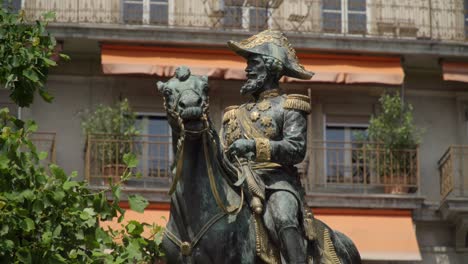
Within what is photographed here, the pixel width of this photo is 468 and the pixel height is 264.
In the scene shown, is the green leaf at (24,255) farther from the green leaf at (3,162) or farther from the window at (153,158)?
the window at (153,158)

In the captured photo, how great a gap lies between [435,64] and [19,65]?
19.4 meters

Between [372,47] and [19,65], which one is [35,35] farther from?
[372,47]

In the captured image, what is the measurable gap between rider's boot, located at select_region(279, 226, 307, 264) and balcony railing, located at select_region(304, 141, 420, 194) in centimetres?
2074

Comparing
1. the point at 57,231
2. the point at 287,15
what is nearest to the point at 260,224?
the point at 57,231

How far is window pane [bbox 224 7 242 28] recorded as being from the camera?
129 feet

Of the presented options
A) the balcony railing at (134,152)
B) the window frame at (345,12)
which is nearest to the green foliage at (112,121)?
the balcony railing at (134,152)

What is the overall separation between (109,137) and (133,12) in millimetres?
3024

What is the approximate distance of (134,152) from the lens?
3731 cm

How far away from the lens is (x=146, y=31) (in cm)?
3844

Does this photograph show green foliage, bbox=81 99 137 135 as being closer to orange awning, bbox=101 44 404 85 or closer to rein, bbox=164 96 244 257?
orange awning, bbox=101 44 404 85

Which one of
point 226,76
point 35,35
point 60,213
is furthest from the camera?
point 226,76

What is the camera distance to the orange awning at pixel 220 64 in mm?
38375

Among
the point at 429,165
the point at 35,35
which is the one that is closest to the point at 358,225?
the point at 429,165

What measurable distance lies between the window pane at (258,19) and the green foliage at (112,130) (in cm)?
302
